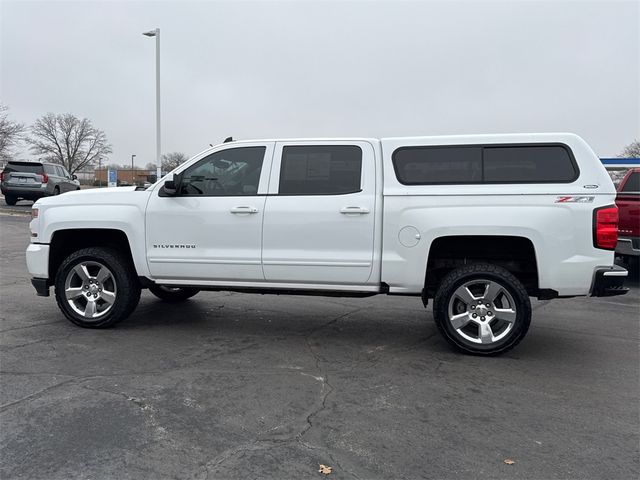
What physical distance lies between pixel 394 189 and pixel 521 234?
1219 mm

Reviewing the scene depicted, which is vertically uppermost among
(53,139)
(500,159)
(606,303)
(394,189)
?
(53,139)

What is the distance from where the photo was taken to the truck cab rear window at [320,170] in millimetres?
4930

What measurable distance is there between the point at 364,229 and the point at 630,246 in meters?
5.92

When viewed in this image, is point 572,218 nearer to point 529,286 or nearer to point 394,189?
point 529,286

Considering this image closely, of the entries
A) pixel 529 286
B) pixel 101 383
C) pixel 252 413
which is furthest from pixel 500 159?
pixel 101 383

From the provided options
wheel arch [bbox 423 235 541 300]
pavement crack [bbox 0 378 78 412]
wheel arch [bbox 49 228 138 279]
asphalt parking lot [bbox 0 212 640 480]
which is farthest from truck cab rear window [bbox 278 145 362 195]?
pavement crack [bbox 0 378 78 412]

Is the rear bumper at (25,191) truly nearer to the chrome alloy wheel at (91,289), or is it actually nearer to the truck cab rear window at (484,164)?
the chrome alloy wheel at (91,289)

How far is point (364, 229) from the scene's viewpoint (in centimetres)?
477

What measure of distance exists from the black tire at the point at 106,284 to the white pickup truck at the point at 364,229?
1 centimetres

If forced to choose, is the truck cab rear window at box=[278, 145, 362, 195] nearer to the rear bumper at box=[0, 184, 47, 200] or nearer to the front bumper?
the front bumper

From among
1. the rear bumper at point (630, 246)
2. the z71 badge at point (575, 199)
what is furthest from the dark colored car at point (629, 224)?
the z71 badge at point (575, 199)

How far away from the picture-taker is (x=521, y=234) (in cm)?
446

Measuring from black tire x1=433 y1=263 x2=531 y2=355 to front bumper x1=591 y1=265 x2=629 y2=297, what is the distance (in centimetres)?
60

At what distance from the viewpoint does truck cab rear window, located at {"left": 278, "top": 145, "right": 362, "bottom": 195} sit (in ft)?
16.2
